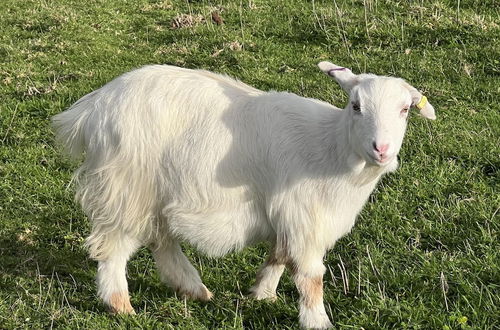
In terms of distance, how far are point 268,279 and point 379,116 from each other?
1.60m

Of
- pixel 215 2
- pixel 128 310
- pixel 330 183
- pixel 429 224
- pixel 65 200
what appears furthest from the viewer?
pixel 215 2

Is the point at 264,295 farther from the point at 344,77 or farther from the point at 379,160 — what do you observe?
the point at 344,77

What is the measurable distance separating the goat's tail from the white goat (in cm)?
1

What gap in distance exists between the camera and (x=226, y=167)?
4.66m

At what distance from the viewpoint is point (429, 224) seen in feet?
18.3

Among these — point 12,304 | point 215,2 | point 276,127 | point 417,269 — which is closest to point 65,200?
point 12,304

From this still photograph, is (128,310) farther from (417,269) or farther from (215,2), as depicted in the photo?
(215,2)

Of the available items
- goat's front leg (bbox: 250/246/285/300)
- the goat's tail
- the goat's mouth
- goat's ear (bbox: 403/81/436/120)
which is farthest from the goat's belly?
goat's ear (bbox: 403/81/436/120)

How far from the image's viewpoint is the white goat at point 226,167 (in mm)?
4590

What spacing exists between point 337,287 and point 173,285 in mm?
1267

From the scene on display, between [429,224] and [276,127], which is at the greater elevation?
[276,127]

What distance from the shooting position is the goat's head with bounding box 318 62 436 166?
4.03 m

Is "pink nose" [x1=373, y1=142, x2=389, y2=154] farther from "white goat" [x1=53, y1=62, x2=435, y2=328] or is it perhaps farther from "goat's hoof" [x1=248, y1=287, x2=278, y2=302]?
"goat's hoof" [x1=248, y1=287, x2=278, y2=302]

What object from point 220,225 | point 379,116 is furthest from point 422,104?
point 220,225
